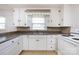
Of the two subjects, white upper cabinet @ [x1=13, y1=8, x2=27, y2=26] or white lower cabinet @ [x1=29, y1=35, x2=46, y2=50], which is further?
white lower cabinet @ [x1=29, y1=35, x2=46, y2=50]

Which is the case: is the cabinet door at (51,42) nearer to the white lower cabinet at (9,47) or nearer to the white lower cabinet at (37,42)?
the white lower cabinet at (37,42)

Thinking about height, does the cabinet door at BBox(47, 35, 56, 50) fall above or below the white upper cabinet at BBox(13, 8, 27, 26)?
below

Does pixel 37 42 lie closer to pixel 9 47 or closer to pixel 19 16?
pixel 19 16

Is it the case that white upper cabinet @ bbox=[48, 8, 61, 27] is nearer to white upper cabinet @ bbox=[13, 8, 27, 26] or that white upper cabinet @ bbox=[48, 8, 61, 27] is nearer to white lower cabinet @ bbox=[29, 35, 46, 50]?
white lower cabinet @ bbox=[29, 35, 46, 50]

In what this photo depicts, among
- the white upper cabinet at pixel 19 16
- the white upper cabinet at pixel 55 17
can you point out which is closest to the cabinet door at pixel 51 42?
the white upper cabinet at pixel 55 17

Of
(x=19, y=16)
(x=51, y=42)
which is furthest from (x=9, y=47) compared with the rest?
(x=51, y=42)

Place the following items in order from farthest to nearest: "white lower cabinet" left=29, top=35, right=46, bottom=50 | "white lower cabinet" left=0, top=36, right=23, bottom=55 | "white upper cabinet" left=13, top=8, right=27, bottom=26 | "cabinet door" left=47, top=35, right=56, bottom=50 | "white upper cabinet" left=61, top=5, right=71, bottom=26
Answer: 1. "cabinet door" left=47, top=35, right=56, bottom=50
2. "white lower cabinet" left=29, top=35, right=46, bottom=50
3. "white upper cabinet" left=61, top=5, right=71, bottom=26
4. "white upper cabinet" left=13, top=8, right=27, bottom=26
5. "white lower cabinet" left=0, top=36, right=23, bottom=55

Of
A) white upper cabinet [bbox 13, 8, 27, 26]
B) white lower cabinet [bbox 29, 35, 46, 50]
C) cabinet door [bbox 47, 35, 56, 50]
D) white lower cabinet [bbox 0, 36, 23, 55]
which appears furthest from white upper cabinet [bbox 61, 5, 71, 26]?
white lower cabinet [bbox 0, 36, 23, 55]

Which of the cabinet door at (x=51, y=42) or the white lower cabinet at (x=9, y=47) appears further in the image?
the cabinet door at (x=51, y=42)

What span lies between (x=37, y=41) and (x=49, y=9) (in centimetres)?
64

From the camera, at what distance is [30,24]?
8.70 ft
